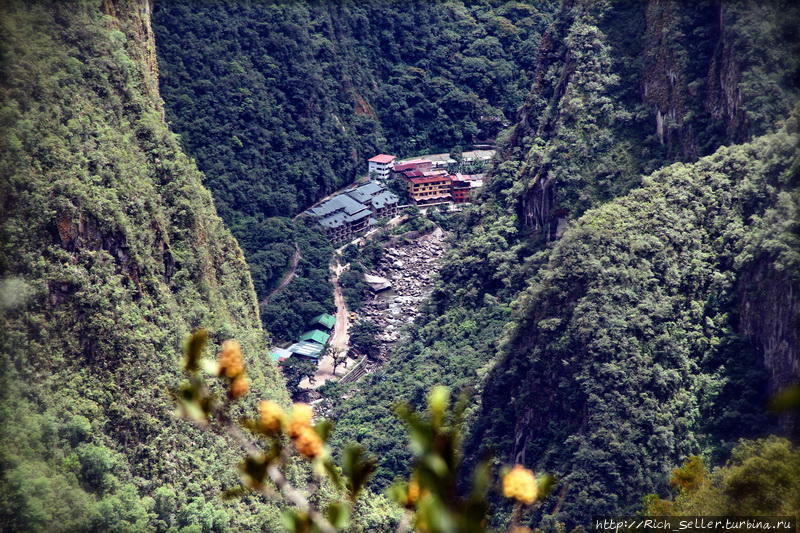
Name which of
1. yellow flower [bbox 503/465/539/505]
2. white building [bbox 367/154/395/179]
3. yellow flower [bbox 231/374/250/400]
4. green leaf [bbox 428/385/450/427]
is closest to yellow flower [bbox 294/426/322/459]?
yellow flower [bbox 231/374/250/400]

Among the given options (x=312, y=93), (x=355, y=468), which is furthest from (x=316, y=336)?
(x=355, y=468)

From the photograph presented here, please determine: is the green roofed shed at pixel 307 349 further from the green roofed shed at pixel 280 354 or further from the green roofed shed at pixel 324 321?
the green roofed shed at pixel 324 321

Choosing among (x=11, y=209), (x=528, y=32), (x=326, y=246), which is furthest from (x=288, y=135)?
(x=11, y=209)

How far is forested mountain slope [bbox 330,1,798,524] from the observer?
28250 mm

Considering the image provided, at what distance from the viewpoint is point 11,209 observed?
2347 cm

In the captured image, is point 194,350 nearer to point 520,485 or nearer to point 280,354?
point 520,485

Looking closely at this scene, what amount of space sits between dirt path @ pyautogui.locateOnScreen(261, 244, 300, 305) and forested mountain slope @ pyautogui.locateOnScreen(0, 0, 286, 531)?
14971 millimetres

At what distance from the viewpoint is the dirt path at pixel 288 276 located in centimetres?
4666

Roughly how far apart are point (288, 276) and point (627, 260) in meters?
21.3

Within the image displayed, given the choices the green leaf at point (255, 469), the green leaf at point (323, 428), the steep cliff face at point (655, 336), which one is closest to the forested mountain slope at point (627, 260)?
the steep cliff face at point (655, 336)

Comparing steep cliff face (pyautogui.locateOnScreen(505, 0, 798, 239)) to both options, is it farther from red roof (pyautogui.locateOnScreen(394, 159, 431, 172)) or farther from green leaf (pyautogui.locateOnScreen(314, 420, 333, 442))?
green leaf (pyautogui.locateOnScreen(314, 420, 333, 442))

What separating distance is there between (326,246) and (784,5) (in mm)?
25093

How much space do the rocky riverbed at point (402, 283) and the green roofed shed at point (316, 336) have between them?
247 centimetres

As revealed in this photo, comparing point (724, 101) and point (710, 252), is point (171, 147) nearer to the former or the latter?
point (710, 252)
